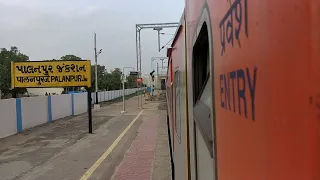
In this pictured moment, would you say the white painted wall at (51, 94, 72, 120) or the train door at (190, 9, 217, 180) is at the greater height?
the train door at (190, 9, 217, 180)

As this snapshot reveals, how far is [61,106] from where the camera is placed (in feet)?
75.6

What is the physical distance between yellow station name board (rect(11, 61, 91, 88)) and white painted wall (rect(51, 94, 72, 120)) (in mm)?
5134

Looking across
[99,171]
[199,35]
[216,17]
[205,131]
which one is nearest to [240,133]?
[216,17]

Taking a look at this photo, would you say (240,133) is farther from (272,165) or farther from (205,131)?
(205,131)

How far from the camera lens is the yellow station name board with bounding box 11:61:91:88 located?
51.6 feet

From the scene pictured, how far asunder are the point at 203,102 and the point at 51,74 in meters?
14.5

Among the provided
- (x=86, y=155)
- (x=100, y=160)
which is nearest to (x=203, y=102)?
(x=100, y=160)

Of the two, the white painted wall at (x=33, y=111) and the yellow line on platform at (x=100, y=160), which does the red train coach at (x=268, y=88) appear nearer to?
the yellow line on platform at (x=100, y=160)

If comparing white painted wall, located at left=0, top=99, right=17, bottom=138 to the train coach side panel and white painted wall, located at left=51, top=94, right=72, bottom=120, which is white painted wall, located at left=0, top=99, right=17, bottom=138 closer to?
white painted wall, located at left=51, top=94, right=72, bottom=120

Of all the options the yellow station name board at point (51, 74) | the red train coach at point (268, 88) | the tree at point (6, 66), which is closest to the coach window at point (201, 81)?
the red train coach at point (268, 88)

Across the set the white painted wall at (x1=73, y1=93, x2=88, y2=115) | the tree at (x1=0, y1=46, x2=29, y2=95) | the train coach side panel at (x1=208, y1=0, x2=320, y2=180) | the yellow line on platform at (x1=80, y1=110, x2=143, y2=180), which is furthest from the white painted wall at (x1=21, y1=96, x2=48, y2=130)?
the tree at (x1=0, y1=46, x2=29, y2=95)

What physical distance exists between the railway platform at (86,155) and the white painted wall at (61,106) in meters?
5.00

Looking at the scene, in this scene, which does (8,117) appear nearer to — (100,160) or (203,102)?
(100,160)

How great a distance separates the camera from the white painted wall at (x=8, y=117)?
1437 centimetres
